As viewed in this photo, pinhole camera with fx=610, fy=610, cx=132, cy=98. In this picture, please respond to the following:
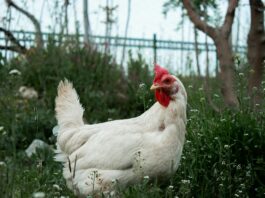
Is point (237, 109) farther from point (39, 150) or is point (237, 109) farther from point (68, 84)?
point (39, 150)

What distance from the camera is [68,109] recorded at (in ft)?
17.7

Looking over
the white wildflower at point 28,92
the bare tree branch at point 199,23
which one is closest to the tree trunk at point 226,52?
the bare tree branch at point 199,23

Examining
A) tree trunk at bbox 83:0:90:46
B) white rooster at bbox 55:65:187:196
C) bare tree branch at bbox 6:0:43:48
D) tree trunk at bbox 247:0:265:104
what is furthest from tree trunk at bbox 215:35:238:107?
tree trunk at bbox 83:0:90:46

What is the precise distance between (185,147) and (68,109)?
1.08 m

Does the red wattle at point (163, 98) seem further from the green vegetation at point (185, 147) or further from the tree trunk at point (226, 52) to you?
the tree trunk at point (226, 52)

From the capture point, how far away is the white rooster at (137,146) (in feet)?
14.7

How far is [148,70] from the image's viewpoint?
416 inches

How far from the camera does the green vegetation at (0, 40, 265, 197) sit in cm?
419

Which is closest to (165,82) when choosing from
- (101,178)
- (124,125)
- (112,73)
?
(124,125)

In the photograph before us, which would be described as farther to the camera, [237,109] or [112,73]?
[112,73]

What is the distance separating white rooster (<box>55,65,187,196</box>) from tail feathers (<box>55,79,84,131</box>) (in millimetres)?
308

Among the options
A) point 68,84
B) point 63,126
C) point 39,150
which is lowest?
point 39,150

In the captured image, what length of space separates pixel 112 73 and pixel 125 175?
5724 mm

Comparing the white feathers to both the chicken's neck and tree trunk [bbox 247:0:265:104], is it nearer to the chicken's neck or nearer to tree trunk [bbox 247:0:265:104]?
the chicken's neck
